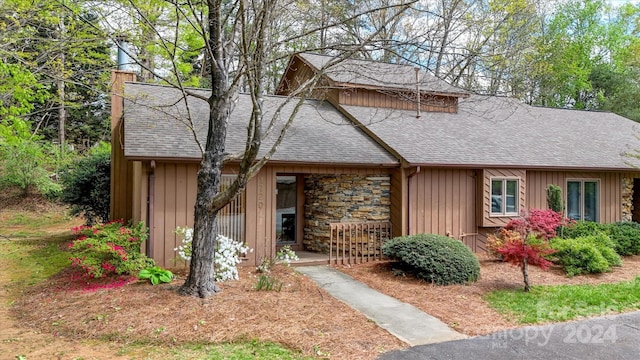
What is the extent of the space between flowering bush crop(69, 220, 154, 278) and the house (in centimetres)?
36

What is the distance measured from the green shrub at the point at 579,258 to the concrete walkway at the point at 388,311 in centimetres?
439

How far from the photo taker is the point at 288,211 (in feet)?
35.5

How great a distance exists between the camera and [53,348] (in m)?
4.52

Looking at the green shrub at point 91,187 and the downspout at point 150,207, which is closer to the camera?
the downspout at point 150,207

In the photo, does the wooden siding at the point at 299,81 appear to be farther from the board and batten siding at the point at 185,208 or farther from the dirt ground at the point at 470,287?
the dirt ground at the point at 470,287

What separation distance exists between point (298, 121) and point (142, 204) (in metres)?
4.73

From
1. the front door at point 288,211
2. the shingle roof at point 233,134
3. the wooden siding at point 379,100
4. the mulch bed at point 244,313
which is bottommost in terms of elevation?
the mulch bed at point 244,313

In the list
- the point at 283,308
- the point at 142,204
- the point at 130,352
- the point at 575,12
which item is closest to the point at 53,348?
the point at 130,352

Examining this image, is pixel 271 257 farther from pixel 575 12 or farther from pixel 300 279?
pixel 575 12

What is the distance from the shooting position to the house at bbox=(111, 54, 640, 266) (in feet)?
26.4

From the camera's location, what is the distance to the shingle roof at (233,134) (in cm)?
784

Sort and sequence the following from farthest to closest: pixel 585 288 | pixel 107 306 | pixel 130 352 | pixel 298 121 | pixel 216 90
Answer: pixel 298 121 → pixel 585 288 → pixel 216 90 → pixel 107 306 → pixel 130 352

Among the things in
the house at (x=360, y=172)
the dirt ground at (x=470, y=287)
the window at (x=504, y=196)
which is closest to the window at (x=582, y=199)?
the house at (x=360, y=172)

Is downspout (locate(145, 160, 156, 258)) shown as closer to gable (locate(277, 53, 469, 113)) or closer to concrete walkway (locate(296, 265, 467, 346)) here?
concrete walkway (locate(296, 265, 467, 346))
